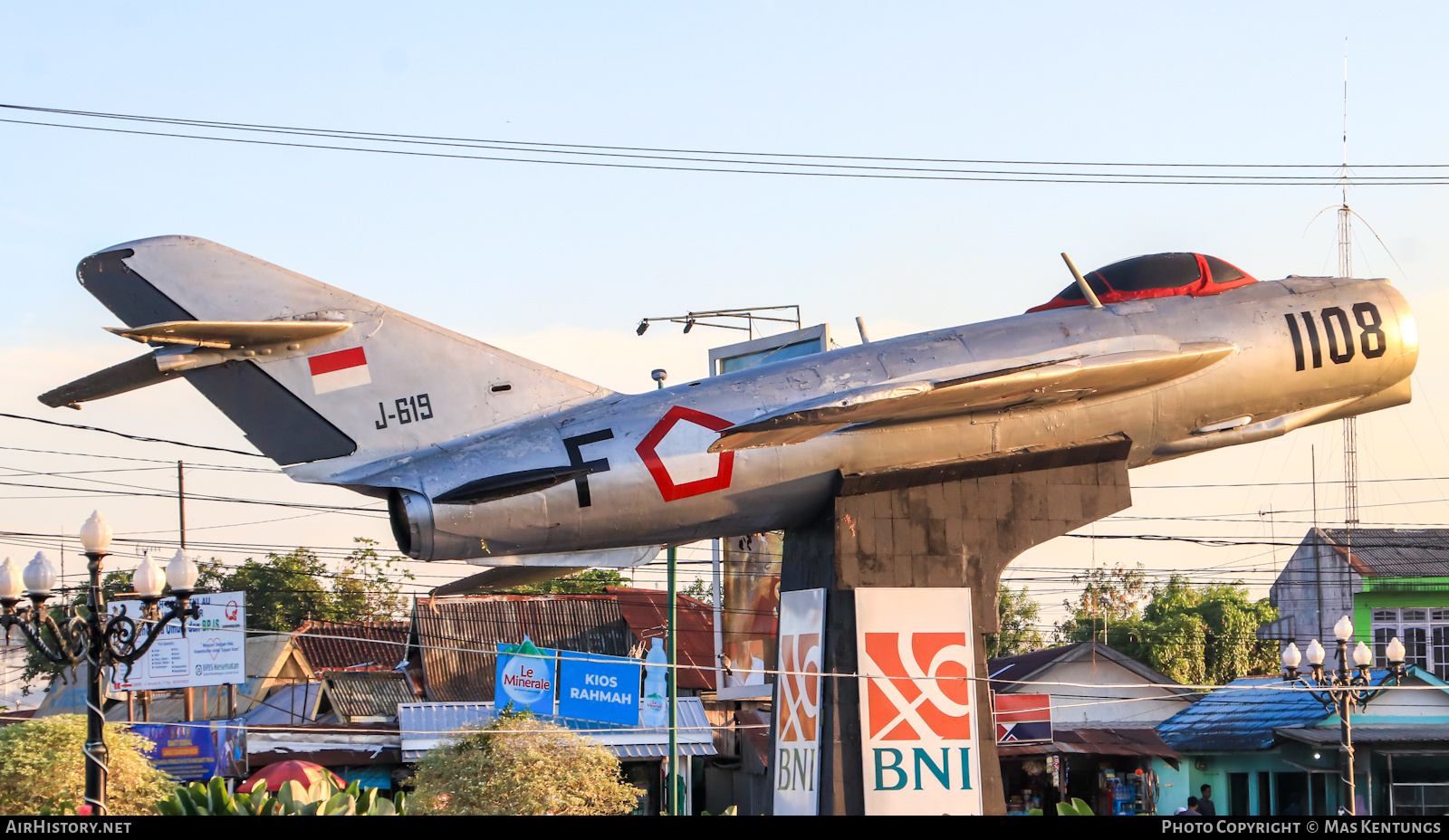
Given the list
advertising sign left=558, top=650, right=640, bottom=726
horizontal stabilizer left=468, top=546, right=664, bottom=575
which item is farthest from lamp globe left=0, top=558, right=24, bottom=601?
advertising sign left=558, top=650, right=640, bottom=726

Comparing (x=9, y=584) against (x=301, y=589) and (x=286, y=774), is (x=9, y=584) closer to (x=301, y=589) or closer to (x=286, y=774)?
(x=286, y=774)

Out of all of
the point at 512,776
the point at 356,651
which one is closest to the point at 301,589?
the point at 356,651

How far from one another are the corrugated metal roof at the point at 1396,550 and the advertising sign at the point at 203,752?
33778mm

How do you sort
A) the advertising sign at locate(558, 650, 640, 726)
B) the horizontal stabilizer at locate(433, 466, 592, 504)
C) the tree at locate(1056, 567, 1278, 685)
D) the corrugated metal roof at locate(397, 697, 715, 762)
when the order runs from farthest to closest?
the tree at locate(1056, 567, 1278, 685), the corrugated metal roof at locate(397, 697, 715, 762), the advertising sign at locate(558, 650, 640, 726), the horizontal stabilizer at locate(433, 466, 592, 504)

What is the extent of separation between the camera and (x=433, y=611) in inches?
1443

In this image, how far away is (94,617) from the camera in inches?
513

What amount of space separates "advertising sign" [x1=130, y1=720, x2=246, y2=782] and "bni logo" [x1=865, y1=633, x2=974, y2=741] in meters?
19.2

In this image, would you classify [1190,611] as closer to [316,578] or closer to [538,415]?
[316,578]

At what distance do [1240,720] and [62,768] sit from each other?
80.8 feet

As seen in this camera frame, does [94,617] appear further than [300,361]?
Yes

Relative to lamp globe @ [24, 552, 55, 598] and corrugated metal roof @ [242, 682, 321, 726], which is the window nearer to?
corrugated metal roof @ [242, 682, 321, 726]

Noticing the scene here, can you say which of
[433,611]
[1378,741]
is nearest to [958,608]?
[1378,741]

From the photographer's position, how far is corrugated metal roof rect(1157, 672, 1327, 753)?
27.4 metres

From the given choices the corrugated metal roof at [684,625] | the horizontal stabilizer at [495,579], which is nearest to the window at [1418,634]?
the corrugated metal roof at [684,625]
